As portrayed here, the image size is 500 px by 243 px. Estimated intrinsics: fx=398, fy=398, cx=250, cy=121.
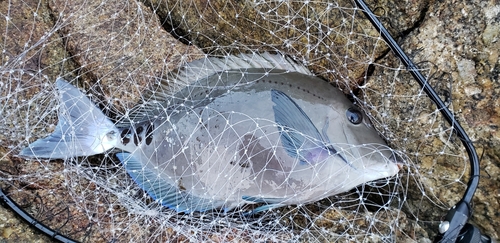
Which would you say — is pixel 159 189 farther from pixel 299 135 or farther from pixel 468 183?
pixel 468 183

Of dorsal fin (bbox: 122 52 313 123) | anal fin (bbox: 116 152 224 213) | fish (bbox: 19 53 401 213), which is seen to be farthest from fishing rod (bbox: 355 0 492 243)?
anal fin (bbox: 116 152 224 213)

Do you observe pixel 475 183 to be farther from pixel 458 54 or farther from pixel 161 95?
pixel 161 95

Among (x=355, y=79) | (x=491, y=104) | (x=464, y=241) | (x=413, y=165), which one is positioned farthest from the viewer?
(x=355, y=79)

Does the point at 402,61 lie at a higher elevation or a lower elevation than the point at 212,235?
higher

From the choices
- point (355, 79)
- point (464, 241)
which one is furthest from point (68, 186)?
point (464, 241)

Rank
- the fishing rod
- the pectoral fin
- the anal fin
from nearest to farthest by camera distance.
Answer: the fishing rod → the pectoral fin → the anal fin

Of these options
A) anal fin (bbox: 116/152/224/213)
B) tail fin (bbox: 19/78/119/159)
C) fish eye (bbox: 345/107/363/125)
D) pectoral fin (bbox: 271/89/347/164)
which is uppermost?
fish eye (bbox: 345/107/363/125)

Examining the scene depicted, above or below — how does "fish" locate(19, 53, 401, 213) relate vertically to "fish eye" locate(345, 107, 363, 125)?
below

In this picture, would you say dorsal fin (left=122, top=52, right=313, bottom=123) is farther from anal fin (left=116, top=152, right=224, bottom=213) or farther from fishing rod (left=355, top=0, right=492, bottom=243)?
fishing rod (left=355, top=0, right=492, bottom=243)
